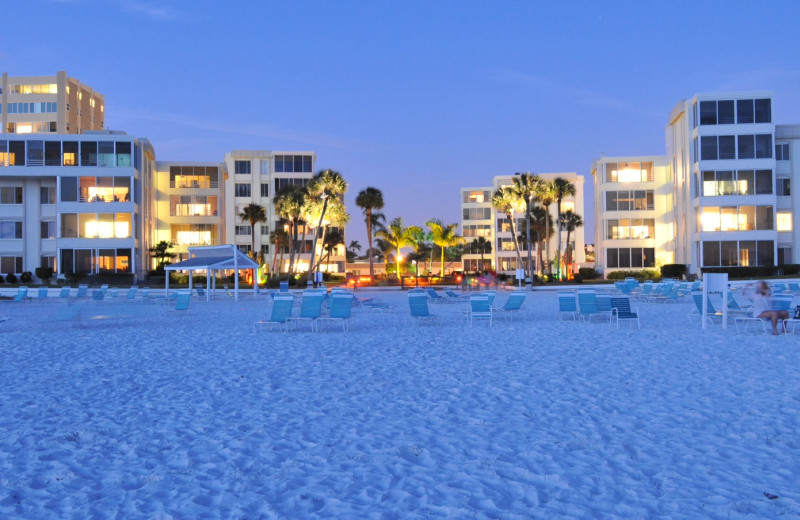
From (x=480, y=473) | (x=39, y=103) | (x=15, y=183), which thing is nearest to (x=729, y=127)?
(x=480, y=473)

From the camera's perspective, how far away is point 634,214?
55.3 metres

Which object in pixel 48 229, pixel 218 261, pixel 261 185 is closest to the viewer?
pixel 218 261

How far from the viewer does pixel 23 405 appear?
24.4 ft

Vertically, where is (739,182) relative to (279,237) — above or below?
above

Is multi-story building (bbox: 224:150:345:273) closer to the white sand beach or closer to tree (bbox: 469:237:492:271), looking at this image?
tree (bbox: 469:237:492:271)

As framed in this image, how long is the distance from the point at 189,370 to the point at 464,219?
83990 millimetres

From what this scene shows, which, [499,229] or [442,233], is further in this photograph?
[499,229]

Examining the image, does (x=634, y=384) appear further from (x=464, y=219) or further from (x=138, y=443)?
(x=464, y=219)

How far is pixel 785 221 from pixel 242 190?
4888cm

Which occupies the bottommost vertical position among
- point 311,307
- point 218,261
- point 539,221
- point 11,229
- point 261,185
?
point 311,307

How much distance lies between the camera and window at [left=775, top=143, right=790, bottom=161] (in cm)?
4572

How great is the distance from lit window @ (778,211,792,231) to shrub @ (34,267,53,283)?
164 feet

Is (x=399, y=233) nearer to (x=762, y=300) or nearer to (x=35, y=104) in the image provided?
(x=35, y=104)

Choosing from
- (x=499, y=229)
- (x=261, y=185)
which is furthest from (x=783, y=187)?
(x=261, y=185)
